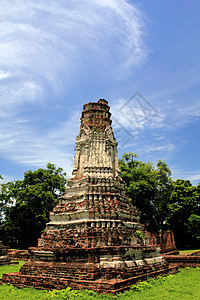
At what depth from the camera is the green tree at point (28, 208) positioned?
101ft

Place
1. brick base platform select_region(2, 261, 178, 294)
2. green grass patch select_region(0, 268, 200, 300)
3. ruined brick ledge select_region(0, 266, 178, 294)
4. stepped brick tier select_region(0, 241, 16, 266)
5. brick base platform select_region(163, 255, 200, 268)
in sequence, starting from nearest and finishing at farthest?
1. green grass patch select_region(0, 268, 200, 300)
2. ruined brick ledge select_region(0, 266, 178, 294)
3. brick base platform select_region(2, 261, 178, 294)
4. brick base platform select_region(163, 255, 200, 268)
5. stepped brick tier select_region(0, 241, 16, 266)

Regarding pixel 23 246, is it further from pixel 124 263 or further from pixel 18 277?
pixel 124 263

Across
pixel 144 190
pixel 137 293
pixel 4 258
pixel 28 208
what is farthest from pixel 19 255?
pixel 137 293

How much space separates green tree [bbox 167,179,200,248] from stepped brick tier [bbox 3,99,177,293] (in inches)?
704

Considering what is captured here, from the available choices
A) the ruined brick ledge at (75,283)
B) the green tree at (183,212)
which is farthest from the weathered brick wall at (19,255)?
the green tree at (183,212)

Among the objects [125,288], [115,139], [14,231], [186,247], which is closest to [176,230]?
[186,247]

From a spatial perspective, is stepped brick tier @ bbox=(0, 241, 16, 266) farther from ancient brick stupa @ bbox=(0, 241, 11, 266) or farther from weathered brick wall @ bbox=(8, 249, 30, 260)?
weathered brick wall @ bbox=(8, 249, 30, 260)

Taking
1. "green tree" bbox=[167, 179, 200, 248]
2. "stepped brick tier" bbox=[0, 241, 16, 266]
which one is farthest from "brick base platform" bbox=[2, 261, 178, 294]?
"green tree" bbox=[167, 179, 200, 248]

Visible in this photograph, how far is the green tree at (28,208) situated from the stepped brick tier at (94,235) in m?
17.3

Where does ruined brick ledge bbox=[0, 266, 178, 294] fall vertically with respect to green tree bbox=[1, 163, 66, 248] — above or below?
below

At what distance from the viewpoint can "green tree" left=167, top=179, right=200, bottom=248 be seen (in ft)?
99.3

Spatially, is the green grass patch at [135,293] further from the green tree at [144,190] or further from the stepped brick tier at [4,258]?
the green tree at [144,190]

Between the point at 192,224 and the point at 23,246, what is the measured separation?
23436 mm

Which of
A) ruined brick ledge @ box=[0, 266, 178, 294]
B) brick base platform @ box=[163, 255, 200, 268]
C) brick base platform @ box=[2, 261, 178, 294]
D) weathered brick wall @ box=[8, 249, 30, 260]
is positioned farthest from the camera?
weathered brick wall @ box=[8, 249, 30, 260]
